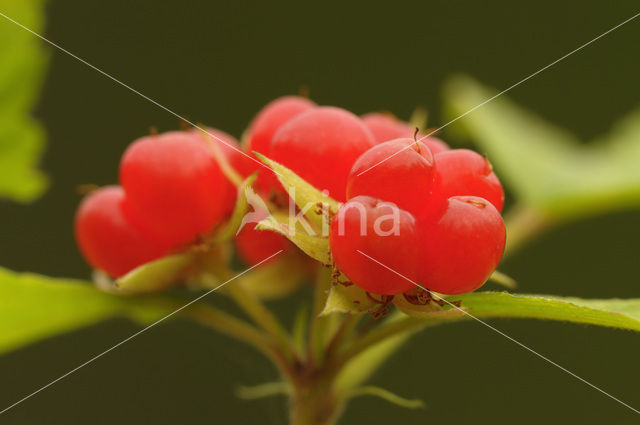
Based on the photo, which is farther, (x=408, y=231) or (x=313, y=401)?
(x=313, y=401)

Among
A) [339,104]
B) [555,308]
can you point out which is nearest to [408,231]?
[555,308]

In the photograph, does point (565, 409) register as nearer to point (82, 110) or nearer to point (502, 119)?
point (502, 119)

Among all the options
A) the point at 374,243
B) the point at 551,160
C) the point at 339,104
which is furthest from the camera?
the point at 339,104

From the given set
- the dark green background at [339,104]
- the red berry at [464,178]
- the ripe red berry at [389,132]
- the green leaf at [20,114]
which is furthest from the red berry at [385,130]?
the dark green background at [339,104]

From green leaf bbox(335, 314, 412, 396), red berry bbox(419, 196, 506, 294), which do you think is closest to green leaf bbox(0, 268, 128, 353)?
green leaf bbox(335, 314, 412, 396)

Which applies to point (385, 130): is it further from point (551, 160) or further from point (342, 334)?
point (551, 160)

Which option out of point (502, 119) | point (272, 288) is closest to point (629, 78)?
point (502, 119)

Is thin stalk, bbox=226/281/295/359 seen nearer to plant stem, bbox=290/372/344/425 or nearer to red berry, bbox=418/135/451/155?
plant stem, bbox=290/372/344/425

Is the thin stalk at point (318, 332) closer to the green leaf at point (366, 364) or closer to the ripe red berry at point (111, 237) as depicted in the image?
the green leaf at point (366, 364)
